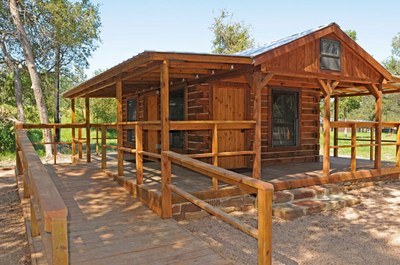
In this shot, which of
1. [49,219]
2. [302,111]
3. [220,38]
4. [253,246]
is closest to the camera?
[49,219]

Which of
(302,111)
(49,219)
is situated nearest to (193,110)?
(302,111)

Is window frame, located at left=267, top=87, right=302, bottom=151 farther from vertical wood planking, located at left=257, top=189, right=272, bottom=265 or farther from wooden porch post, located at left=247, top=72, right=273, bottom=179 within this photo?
vertical wood planking, located at left=257, top=189, right=272, bottom=265

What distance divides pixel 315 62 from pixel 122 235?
5.07 metres

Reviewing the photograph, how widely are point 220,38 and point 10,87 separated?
2094 cm

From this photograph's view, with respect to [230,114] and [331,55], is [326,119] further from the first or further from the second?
[230,114]

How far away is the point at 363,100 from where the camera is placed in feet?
177

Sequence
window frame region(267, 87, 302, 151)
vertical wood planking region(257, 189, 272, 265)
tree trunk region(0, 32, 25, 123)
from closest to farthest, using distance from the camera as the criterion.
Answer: vertical wood planking region(257, 189, 272, 265)
window frame region(267, 87, 302, 151)
tree trunk region(0, 32, 25, 123)

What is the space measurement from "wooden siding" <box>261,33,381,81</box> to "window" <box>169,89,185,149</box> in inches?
132

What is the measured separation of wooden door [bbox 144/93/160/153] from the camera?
10.4m

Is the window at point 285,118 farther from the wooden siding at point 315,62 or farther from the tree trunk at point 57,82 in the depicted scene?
the tree trunk at point 57,82

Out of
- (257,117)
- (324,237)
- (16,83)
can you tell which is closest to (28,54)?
(16,83)

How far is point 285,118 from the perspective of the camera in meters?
9.19

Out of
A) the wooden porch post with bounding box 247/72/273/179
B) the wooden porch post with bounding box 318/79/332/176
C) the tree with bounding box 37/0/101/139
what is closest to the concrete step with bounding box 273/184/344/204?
the wooden porch post with bounding box 318/79/332/176

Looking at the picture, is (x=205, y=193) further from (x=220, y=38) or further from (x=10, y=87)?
(x=220, y=38)
